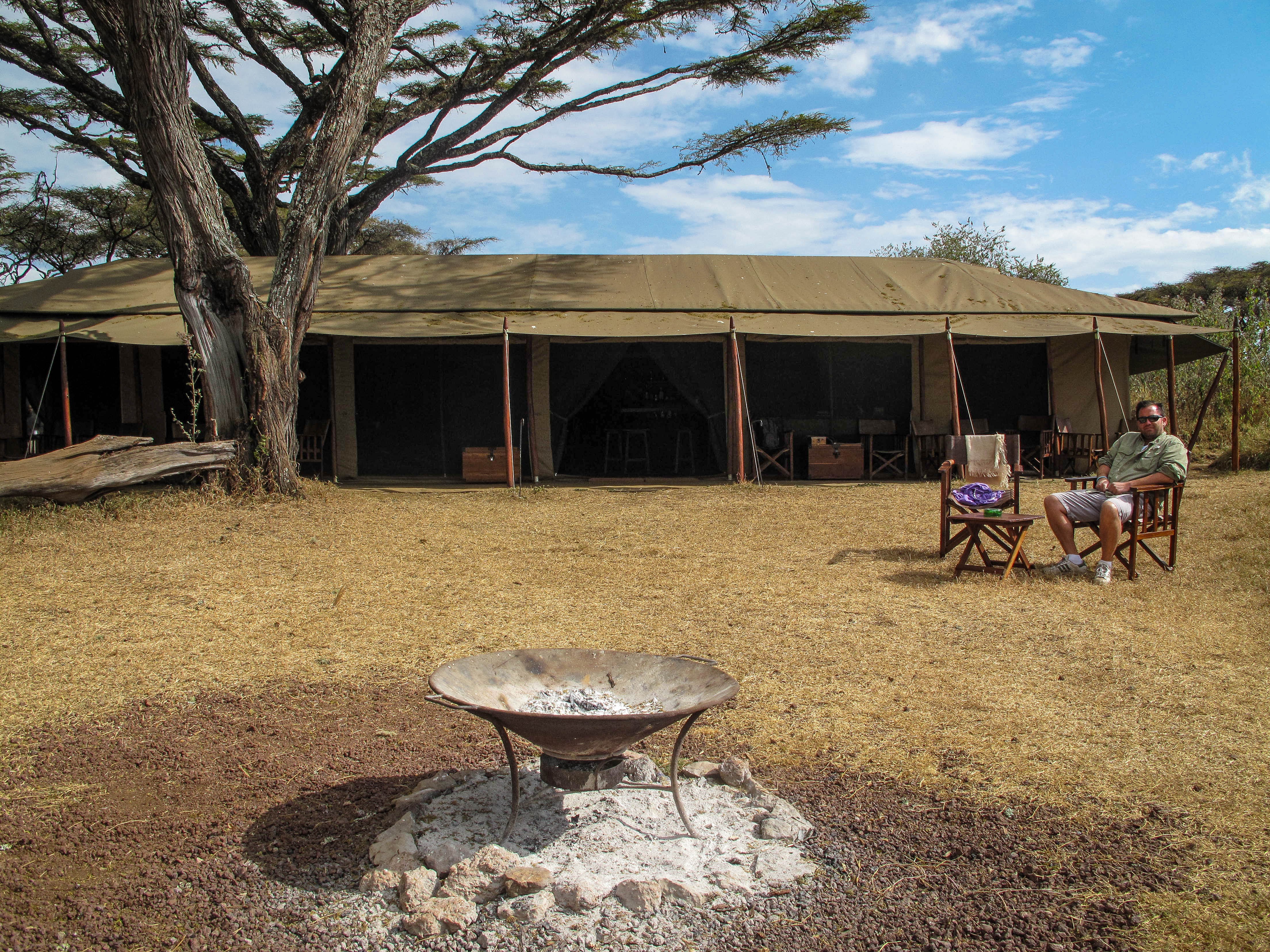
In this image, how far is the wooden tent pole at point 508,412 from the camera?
32.4ft

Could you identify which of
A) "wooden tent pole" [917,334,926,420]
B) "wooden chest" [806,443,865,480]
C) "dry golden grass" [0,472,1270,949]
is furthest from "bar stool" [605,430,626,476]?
"dry golden grass" [0,472,1270,949]

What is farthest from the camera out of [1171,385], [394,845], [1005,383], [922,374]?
[1005,383]

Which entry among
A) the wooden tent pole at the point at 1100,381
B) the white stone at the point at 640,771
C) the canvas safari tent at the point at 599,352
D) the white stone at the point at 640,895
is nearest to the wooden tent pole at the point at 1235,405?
the canvas safari tent at the point at 599,352

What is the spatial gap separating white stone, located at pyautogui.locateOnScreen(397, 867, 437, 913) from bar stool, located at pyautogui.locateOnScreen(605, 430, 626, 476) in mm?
10406

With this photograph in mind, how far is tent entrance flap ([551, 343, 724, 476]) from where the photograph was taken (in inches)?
448

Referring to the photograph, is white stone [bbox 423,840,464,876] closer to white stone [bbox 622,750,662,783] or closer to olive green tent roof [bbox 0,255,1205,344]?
white stone [bbox 622,750,662,783]

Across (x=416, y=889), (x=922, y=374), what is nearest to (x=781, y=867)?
(x=416, y=889)

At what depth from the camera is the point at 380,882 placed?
7.93ft

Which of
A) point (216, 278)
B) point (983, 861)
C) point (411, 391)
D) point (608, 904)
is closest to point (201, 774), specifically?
point (608, 904)

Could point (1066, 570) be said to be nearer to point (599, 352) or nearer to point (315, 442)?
point (599, 352)

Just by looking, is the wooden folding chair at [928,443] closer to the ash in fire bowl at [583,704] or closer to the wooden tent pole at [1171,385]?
the wooden tent pole at [1171,385]

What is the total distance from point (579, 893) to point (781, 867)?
56cm

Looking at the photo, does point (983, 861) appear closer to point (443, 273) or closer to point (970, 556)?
point (970, 556)

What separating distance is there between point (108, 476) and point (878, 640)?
20.4 feet
